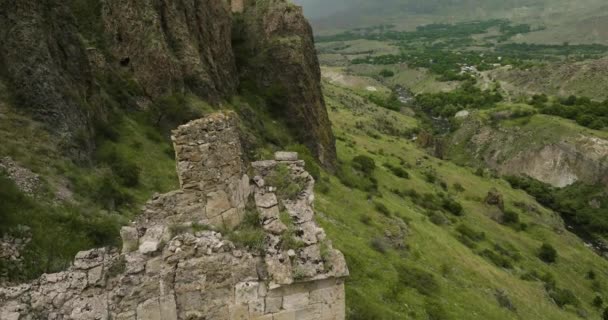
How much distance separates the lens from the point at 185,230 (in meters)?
11.2

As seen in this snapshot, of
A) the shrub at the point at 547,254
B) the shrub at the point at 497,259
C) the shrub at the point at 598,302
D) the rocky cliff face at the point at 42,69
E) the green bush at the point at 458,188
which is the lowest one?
the shrub at the point at 598,302

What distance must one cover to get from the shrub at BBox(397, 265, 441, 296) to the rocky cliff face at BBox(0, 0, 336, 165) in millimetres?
19817

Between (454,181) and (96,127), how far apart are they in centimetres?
6353

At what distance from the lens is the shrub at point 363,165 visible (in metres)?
59.2

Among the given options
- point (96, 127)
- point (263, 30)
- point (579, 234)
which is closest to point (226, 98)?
point (263, 30)

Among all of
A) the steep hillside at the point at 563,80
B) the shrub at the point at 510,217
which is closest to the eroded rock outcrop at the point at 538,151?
the steep hillside at the point at 563,80

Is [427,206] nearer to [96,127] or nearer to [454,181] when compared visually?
[454,181]

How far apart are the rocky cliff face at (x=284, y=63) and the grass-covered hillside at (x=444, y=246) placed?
619 cm

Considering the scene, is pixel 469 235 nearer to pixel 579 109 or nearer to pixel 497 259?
pixel 497 259

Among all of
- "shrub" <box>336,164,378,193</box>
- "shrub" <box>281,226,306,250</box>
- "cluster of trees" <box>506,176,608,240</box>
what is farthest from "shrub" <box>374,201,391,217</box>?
"cluster of trees" <box>506,176,608,240</box>

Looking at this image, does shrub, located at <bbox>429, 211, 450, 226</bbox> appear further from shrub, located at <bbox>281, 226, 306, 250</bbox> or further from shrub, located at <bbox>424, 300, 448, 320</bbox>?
shrub, located at <bbox>281, 226, 306, 250</bbox>

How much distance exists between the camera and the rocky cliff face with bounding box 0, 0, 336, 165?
23.8 m

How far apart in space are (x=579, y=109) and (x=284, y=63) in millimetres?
101422

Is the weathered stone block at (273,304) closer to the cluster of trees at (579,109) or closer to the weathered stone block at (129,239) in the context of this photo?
the weathered stone block at (129,239)
